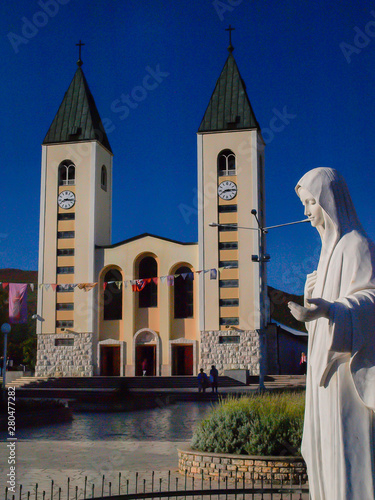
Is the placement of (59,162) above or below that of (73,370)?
above

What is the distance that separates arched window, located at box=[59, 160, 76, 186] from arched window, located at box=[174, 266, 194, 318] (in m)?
10.7

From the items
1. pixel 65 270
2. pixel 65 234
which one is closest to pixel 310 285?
pixel 65 270

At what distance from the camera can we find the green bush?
876cm

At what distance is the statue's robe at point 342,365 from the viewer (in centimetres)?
344

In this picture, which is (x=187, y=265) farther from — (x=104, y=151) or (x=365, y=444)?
(x=365, y=444)

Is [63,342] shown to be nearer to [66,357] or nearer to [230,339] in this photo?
[66,357]

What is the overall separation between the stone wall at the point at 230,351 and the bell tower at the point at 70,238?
8292 mm

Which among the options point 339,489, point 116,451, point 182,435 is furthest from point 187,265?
point 339,489

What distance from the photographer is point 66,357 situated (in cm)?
4378

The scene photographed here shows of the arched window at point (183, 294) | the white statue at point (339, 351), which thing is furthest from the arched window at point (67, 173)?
the white statue at point (339, 351)

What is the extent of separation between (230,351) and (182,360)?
3.94 m

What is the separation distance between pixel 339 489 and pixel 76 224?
4269 cm

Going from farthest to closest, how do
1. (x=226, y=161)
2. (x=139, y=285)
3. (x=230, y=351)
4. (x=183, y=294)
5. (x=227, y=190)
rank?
1. (x=183, y=294)
2. (x=226, y=161)
3. (x=227, y=190)
4. (x=139, y=285)
5. (x=230, y=351)

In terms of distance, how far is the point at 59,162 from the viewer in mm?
46094
